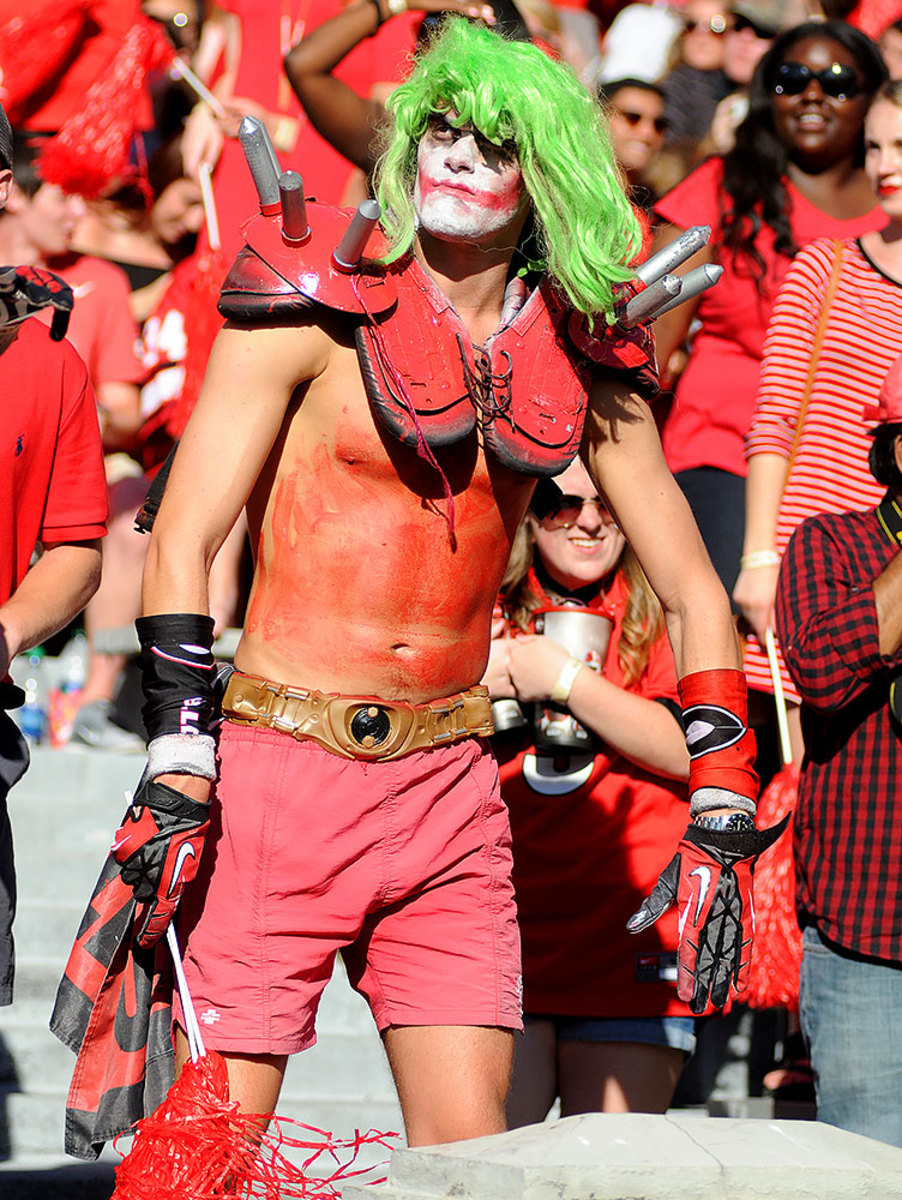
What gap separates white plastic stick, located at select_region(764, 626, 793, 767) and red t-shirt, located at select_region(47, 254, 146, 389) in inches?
110

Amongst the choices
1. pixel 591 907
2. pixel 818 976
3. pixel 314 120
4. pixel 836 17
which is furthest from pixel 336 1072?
pixel 836 17

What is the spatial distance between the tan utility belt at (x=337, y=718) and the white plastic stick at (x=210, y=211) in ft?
11.1

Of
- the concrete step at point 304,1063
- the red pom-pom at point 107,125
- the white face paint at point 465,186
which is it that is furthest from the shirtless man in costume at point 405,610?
the red pom-pom at point 107,125

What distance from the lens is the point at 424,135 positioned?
304 centimetres

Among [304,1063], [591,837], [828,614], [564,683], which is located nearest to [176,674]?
[564,683]

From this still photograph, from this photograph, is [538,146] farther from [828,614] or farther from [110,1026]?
[110,1026]

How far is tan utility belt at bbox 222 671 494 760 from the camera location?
114 inches

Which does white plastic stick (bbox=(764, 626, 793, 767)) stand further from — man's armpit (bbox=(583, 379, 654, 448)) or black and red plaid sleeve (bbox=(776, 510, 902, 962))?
man's armpit (bbox=(583, 379, 654, 448))

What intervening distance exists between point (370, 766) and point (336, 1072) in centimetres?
203

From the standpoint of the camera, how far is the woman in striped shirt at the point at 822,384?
4500 mm

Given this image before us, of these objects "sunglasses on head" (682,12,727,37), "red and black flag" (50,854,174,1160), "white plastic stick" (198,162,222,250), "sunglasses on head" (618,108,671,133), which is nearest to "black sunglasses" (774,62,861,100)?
"sunglasses on head" (618,108,671,133)

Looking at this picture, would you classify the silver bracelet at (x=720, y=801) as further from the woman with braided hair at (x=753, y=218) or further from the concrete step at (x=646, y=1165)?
the woman with braided hair at (x=753, y=218)

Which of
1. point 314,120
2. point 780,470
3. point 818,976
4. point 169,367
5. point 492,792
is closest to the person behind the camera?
point 492,792

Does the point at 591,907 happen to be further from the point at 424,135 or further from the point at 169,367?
the point at 169,367
